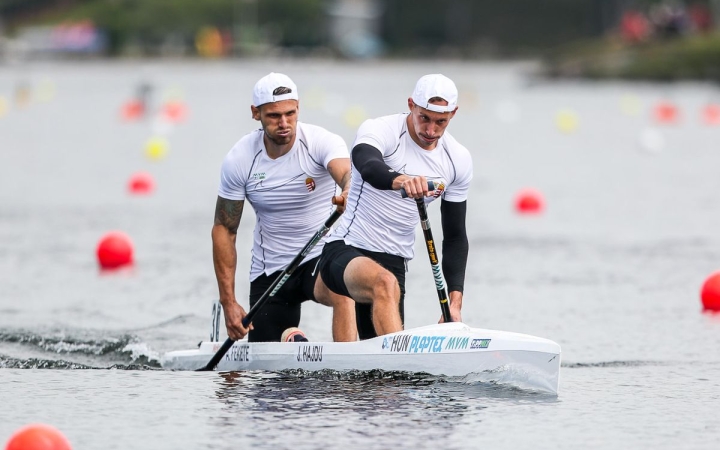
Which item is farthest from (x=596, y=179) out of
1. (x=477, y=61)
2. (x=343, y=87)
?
(x=477, y=61)

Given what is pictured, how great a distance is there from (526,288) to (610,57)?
167 feet

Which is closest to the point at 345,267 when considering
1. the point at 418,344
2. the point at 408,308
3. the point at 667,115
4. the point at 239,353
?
the point at 418,344

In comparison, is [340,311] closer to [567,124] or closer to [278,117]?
[278,117]

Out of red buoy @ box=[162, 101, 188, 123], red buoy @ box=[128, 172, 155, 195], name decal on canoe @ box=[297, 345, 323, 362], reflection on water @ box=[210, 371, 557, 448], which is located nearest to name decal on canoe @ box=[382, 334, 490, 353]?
reflection on water @ box=[210, 371, 557, 448]

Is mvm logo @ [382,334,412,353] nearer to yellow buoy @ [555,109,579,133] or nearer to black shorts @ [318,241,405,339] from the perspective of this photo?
black shorts @ [318,241,405,339]

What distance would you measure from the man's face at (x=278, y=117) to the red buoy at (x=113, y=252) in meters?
6.34

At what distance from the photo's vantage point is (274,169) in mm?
9273

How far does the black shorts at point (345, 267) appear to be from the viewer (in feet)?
28.8

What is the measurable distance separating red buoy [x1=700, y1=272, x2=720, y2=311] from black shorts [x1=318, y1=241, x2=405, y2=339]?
14.2 feet

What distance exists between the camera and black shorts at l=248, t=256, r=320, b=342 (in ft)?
31.5

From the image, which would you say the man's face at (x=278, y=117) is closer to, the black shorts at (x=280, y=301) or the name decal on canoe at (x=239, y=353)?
the black shorts at (x=280, y=301)

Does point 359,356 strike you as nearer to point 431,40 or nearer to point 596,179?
point 596,179

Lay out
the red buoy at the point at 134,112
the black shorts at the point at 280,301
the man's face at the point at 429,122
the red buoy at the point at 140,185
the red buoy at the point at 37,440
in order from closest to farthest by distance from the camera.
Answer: the red buoy at the point at 37,440 → the man's face at the point at 429,122 → the black shorts at the point at 280,301 → the red buoy at the point at 140,185 → the red buoy at the point at 134,112

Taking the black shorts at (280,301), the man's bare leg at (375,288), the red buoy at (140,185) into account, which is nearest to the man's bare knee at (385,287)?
the man's bare leg at (375,288)
